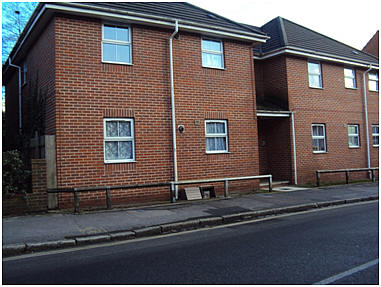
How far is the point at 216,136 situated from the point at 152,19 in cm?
437

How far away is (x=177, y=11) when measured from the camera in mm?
12156

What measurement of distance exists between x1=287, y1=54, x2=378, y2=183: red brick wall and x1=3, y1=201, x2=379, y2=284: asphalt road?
8.06m

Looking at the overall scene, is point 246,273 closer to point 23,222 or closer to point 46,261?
point 46,261

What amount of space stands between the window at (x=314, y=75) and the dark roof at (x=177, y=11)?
13.7 feet

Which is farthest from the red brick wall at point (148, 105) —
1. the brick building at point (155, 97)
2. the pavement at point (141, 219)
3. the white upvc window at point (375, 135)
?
the white upvc window at point (375, 135)

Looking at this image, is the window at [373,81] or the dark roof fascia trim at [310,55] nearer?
the dark roof fascia trim at [310,55]

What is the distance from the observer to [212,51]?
12.1 m

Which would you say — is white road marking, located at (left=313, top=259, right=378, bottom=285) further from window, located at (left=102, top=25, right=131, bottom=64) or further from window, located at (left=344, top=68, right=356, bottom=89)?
window, located at (left=344, top=68, right=356, bottom=89)

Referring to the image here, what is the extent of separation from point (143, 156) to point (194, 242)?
4.69m

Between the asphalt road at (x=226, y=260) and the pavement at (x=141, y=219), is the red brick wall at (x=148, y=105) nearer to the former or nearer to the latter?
the pavement at (x=141, y=219)

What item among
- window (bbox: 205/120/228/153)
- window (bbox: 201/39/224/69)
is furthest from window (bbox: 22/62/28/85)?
window (bbox: 205/120/228/153)

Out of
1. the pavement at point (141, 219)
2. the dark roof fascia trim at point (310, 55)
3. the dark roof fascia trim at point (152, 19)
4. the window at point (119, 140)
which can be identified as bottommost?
the pavement at point (141, 219)

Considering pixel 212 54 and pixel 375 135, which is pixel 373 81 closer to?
pixel 375 135

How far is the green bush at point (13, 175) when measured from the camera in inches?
325
